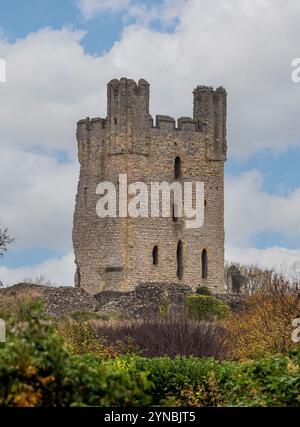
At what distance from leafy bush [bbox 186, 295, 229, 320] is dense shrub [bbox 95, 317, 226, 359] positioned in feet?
51.7

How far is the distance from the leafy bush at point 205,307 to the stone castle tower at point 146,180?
7.17 m

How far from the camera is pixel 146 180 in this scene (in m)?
55.9

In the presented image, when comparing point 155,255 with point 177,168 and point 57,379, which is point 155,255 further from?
point 57,379

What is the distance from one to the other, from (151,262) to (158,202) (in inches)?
120

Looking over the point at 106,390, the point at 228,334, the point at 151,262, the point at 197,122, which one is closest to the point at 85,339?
the point at 228,334

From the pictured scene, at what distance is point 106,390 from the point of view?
10156 millimetres

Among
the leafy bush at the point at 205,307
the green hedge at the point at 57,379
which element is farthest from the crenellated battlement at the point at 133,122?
the green hedge at the point at 57,379

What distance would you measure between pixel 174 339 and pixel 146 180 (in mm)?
30066

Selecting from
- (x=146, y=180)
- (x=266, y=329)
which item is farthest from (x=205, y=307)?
(x=266, y=329)

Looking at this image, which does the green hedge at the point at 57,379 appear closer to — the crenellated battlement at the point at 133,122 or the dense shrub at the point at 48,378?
the dense shrub at the point at 48,378

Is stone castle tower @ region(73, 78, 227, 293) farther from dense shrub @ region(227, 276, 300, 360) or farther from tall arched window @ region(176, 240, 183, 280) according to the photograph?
dense shrub @ region(227, 276, 300, 360)

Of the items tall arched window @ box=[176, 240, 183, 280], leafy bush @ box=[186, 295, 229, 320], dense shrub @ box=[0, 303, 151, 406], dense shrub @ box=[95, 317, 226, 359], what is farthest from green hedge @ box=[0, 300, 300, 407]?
tall arched window @ box=[176, 240, 183, 280]

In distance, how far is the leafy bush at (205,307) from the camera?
44844 mm

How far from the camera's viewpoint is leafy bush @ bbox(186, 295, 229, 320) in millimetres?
44844
